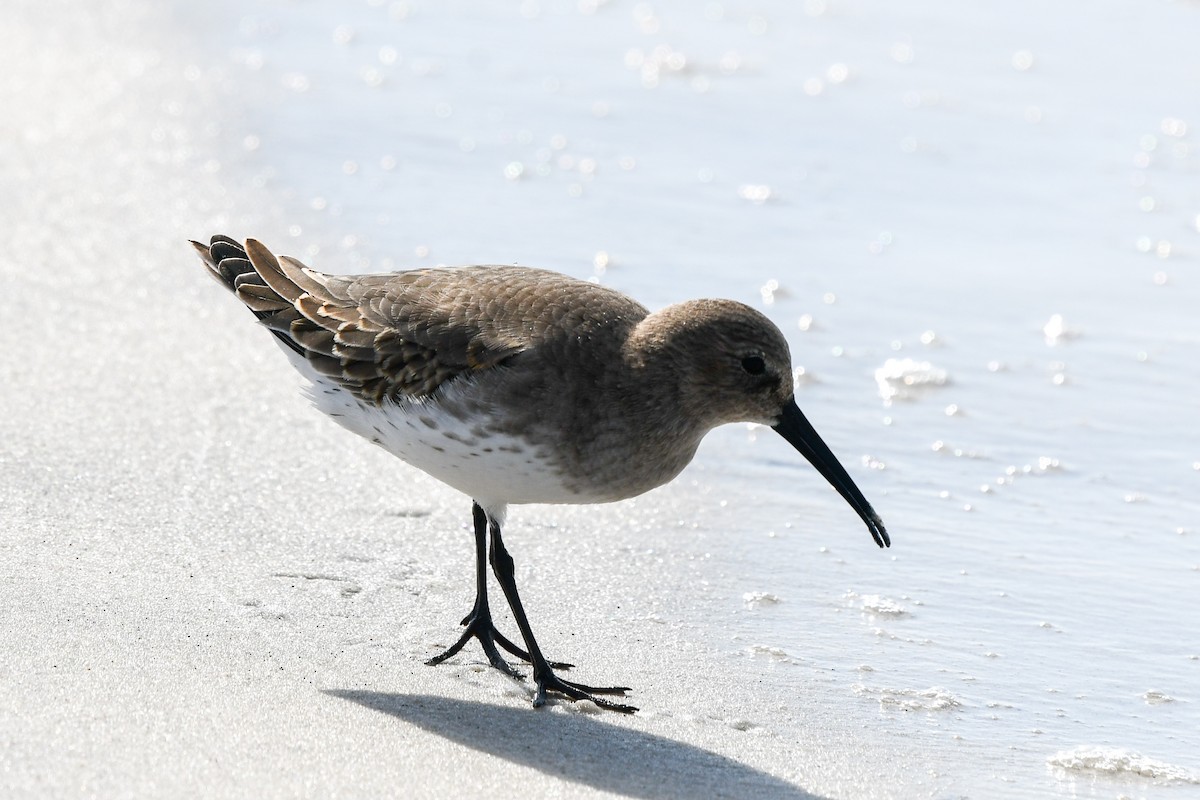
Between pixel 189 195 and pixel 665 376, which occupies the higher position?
pixel 189 195

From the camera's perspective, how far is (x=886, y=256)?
730cm

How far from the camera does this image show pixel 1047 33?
10.3m

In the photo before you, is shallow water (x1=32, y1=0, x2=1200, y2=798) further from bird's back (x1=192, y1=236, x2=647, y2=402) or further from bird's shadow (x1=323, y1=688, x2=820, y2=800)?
bird's back (x1=192, y1=236, x2=647, y2=402)

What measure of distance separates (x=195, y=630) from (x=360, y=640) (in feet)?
1.43

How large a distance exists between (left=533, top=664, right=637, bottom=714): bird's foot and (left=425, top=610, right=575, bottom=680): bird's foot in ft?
0.37

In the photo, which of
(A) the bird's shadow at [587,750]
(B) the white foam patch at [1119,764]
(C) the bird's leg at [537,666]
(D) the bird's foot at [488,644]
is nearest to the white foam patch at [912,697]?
(B) the white foam patch at [1119,764]

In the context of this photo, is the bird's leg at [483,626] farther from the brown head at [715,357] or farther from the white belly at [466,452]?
the brown head at [715,357]

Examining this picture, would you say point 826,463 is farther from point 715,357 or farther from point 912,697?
point 912,697

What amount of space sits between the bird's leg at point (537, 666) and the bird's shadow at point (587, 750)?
0.06 m

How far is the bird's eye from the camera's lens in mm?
4168

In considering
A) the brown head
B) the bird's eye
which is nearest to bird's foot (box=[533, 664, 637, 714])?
the brown head

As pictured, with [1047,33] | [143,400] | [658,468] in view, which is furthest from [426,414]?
[1047,33]

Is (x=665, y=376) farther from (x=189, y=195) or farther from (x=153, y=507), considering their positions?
(x=189, y=195)

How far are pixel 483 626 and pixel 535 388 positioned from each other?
77 centimetres
